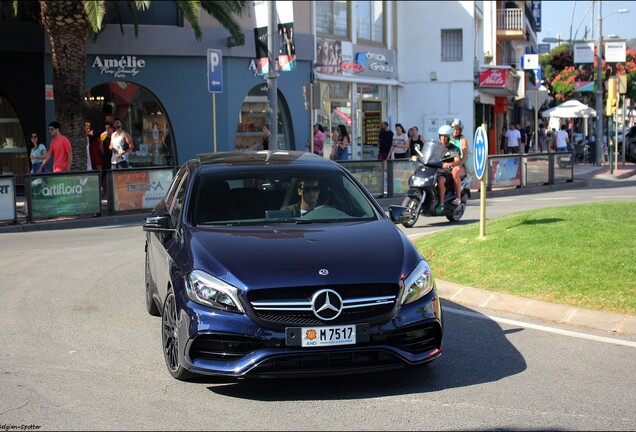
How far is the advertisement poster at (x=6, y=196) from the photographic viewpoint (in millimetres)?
17375

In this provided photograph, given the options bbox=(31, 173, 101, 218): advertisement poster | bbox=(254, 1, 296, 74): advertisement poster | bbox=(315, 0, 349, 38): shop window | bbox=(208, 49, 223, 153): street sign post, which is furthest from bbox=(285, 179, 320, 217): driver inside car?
bbox=(315, 0, 349, 38): shop window

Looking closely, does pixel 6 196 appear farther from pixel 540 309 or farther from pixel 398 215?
pixel 540 309

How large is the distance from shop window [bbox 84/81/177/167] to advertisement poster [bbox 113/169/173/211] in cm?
767

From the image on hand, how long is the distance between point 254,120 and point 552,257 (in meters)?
20.7

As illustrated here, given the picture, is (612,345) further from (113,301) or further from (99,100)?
(99,100)

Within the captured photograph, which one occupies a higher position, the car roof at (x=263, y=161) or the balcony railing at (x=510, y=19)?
the balcony railing at (x=510, y=19)

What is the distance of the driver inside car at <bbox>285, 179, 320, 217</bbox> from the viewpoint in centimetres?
709

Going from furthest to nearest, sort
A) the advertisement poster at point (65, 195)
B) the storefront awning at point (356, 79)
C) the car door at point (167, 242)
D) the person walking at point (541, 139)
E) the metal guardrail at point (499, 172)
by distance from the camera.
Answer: the person walking at point (541, 139) < the storefront awning at point (356, 79) < the metal guardrail at point (499, 172) < the advertisement poster at point (65, 195) < the car door at point (167, 242)

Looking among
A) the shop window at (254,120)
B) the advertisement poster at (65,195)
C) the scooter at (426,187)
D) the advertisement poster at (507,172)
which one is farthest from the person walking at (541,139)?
the advertisement poster at (65,195)

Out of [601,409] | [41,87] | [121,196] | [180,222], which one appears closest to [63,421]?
[180,222]

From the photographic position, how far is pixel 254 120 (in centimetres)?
2944

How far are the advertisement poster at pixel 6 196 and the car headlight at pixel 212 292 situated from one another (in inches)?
498

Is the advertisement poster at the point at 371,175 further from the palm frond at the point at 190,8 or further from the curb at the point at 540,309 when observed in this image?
the curb at the point at 540,309

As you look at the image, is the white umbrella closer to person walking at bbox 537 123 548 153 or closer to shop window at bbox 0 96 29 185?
person walking at bbox 537 123 548 153
